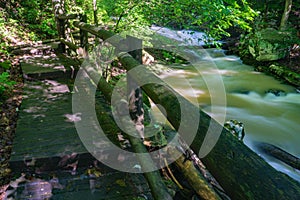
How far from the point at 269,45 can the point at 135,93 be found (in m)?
11.7

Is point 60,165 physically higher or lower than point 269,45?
lower

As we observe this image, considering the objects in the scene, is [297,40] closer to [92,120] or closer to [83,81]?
[83,81]

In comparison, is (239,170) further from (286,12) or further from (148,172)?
(286,12)

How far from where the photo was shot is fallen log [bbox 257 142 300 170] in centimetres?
484

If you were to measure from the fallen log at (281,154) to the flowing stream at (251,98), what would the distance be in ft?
0.42

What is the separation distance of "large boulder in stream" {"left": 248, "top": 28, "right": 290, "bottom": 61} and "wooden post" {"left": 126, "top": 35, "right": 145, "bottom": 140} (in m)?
11.5

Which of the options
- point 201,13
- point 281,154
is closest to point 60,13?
point 201,13

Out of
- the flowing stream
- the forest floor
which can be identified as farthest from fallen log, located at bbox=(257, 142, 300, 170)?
the forest floor

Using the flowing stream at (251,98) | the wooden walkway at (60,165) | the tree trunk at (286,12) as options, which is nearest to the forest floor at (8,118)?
the wooden walkway at (60,165)

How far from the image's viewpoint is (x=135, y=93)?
2814mm

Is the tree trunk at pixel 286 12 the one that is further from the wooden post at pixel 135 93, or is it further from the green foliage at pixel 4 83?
the green foliage at pixel 4 83

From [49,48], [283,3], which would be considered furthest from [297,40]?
[49,48]

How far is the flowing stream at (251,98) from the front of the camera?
22.7 ft

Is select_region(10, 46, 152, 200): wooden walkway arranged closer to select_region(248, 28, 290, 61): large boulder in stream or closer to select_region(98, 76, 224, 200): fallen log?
select_region(98, 76, 224, 200): fallen log
